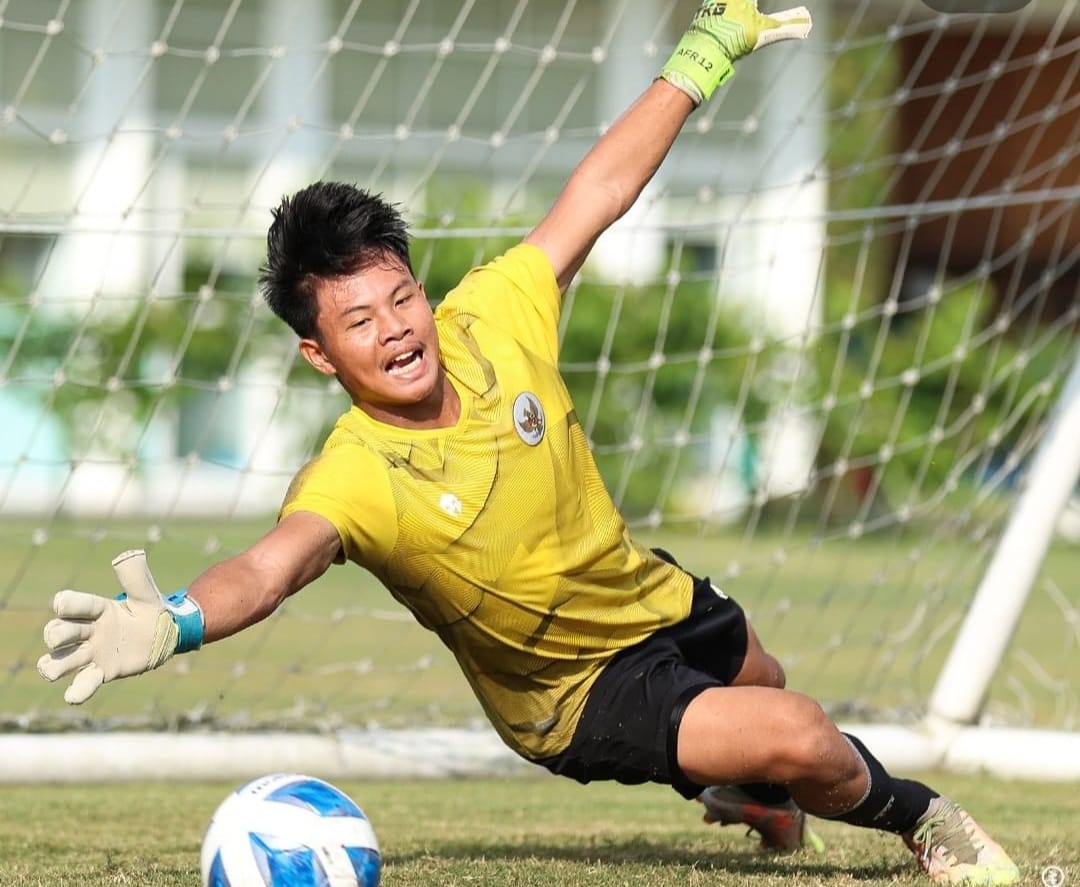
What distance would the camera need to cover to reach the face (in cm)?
334

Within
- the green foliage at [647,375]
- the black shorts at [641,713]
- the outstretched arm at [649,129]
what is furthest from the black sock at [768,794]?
the green foliage at [647,375]

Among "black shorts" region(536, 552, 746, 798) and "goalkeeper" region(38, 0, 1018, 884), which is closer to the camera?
"goalkeeper" region(38, 0, 1018, 884)

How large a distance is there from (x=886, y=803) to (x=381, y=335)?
1426mm

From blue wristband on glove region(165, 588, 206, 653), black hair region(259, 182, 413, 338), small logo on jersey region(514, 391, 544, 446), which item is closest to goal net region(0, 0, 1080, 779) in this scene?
small logo on jersey region(514, 391, 544, 446)

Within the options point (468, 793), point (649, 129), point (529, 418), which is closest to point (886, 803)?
point (529, 418)

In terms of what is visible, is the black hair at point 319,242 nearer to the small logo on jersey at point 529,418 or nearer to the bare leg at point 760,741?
the small logo on jersey at point 529,418

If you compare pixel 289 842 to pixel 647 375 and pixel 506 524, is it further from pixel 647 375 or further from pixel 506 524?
pixel 647 375

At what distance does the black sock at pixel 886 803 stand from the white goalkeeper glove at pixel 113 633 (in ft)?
Result: 5.04

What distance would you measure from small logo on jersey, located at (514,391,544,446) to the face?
21 centimetres

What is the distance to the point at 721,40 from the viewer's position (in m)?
4.07

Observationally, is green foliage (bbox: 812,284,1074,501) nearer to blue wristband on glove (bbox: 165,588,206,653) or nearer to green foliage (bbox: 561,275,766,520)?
green foliage (bbox: 561,275,766,520)

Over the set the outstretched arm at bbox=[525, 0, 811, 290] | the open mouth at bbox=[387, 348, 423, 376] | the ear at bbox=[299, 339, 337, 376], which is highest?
the outstretched arm at bbox=[525, 0, 811, 290]

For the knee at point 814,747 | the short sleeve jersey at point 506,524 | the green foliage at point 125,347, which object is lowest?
the knee at point 814,747

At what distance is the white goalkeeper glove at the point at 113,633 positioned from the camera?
8.63 feet
